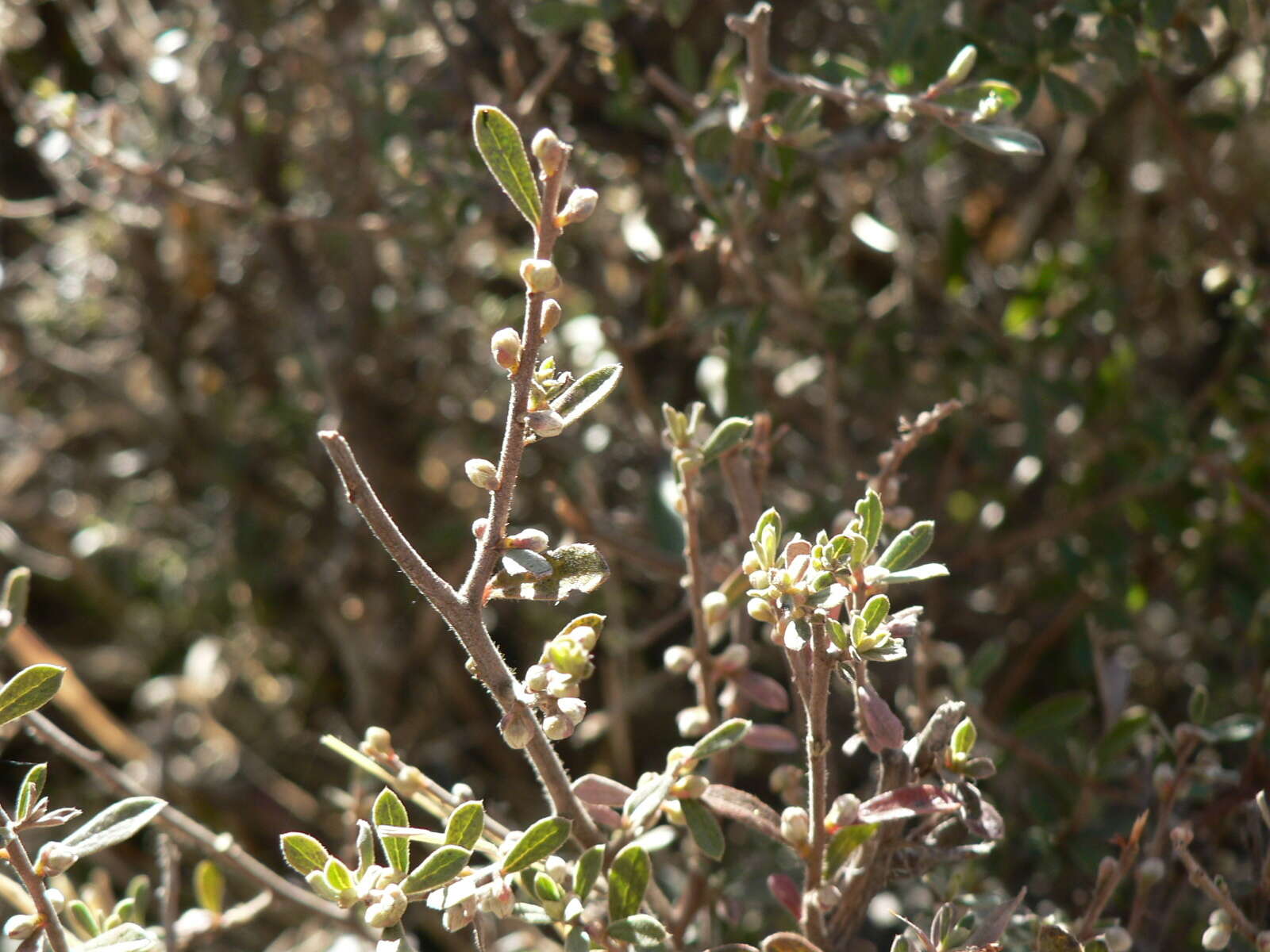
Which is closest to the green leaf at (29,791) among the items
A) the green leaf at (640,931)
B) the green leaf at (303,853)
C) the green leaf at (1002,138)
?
the green leaf at (303,853)

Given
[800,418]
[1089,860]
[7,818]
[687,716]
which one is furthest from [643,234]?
[7,818]

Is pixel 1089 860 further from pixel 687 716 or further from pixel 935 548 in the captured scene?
pixel 935 548

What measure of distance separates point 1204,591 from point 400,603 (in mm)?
1148

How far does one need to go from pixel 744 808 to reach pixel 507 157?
47 centimetres

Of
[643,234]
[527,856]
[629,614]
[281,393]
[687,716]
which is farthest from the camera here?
[281,393]

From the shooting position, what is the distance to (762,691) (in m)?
1.00

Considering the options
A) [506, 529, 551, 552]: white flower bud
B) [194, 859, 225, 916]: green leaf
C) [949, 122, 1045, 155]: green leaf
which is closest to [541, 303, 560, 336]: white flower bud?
[506, 529, 551, 552]: white flower bud

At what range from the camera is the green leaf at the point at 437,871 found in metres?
0.73

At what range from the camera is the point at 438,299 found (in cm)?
187

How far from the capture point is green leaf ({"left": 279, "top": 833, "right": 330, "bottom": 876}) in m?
0.74

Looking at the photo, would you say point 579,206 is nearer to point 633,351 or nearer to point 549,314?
point 549,314

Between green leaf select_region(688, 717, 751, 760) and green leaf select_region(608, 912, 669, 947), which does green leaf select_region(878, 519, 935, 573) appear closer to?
green leaf select_region(688, 717, 751, 760)

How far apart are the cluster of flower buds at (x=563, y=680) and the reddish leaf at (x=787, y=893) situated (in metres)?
0.25

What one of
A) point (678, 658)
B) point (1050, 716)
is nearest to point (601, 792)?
point (678, 658)
